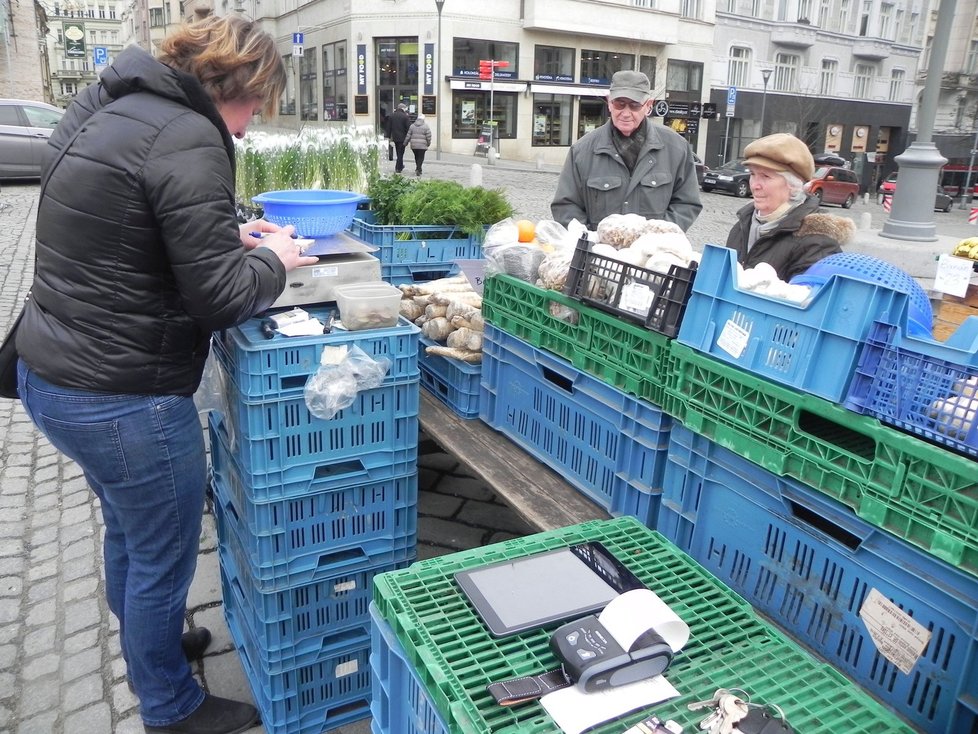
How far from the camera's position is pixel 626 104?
432 centimetres

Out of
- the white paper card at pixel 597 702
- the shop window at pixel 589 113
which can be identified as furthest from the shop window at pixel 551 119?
the white paper card at pixel 597 702

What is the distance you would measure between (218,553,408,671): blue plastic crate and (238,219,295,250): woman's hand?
1.19 m

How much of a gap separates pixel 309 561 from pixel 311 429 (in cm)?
48

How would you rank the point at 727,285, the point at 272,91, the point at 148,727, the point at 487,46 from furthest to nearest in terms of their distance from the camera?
1. the point at 487,46
2. the point at 148,727
3. the point at 272,91
4. the point at 727,285

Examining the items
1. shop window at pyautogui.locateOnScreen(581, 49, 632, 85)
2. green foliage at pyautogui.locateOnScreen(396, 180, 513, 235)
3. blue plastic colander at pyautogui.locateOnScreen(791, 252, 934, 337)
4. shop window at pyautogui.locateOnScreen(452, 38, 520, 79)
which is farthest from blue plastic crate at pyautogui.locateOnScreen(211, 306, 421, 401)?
shop window at pyautogui.locateOnScreen(581, 49, 632, 85)

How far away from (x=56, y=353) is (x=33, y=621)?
1.85 m

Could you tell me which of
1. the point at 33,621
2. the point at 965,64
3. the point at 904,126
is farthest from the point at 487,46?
the point at 33,621

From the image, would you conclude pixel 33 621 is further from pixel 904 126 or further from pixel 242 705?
pixel 904 126

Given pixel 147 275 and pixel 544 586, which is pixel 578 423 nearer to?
pixel 544 586

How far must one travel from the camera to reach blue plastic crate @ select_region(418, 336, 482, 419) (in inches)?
137

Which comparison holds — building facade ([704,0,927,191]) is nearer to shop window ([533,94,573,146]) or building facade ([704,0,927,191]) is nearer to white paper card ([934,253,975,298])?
shop window ([533,94,573,146])

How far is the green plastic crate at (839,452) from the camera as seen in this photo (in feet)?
4.95

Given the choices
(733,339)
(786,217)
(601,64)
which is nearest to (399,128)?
(601,64)

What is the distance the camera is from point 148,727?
265 cm
